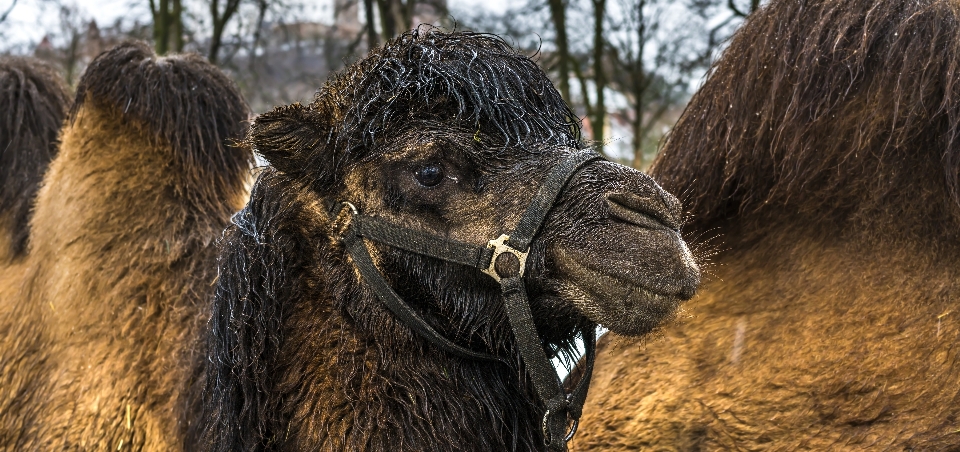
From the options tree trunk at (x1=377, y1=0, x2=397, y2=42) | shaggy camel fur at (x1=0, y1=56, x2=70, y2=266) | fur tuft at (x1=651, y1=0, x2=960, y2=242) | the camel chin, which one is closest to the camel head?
the camel chin

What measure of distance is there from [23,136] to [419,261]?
3.02 metres

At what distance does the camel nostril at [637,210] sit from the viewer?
7.53 feet

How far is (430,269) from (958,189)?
1594 millimetres

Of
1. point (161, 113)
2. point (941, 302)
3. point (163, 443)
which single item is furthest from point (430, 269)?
point (161, 113)

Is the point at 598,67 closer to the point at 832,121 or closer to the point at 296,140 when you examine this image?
the point at 832,121

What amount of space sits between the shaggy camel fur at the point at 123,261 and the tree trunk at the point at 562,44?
276 inches

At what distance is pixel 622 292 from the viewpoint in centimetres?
228

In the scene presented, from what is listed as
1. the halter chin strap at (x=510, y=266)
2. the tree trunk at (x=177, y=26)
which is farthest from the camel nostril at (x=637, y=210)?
the tree trunk at (x=177, y=26)

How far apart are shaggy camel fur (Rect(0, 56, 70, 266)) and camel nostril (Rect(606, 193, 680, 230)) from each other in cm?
304

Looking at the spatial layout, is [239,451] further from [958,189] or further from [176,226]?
[958,189]

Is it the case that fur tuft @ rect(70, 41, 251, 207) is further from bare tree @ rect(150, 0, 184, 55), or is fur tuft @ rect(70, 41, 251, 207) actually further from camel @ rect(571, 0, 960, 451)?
bare tree @ rect(150, 0, 184, 55)

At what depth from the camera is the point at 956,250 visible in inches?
115

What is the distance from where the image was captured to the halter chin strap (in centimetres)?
238

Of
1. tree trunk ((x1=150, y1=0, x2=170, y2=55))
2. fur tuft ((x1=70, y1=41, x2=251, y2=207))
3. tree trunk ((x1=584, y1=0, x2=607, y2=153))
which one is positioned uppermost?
tree trunk ((x1=150, y1=0, x2=170, y2=55))
